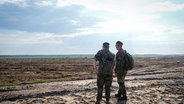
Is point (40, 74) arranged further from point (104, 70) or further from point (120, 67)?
point (104, 70)

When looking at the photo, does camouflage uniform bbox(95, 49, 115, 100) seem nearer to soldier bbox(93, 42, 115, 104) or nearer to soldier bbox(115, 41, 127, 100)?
soldier bbox(93, 42, 115, 104)

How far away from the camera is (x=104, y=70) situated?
948cm

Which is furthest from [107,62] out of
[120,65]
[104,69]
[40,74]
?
[40,74]

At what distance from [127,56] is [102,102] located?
1894 millimetres

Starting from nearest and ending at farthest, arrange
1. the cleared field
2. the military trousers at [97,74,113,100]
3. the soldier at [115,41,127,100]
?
the military trousers at [97,74,113,100] → the soldier at [115,41,127,100] → the cleared field

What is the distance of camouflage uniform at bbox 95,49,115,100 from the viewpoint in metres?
9.48

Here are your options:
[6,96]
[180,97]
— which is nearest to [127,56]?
[180,97]

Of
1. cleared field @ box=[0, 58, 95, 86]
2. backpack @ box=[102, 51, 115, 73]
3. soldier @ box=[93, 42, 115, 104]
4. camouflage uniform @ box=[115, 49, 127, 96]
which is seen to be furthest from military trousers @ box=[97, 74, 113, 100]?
cleared field @ box=[0, 58, 95, 86]

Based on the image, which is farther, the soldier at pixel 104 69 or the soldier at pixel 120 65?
the soldier at pixel 120 65

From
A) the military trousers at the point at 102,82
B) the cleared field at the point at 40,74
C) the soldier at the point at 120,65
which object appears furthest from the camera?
the cleared field at the point at 40,74

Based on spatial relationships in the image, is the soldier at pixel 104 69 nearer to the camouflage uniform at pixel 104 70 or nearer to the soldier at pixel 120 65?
the camouflage uniform at pixel 104 70

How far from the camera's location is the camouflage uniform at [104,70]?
9477 mm

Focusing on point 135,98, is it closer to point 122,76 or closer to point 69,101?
point 122,76

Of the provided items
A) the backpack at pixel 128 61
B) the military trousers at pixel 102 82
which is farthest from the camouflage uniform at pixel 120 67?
the military trousers at pixel 102 82
